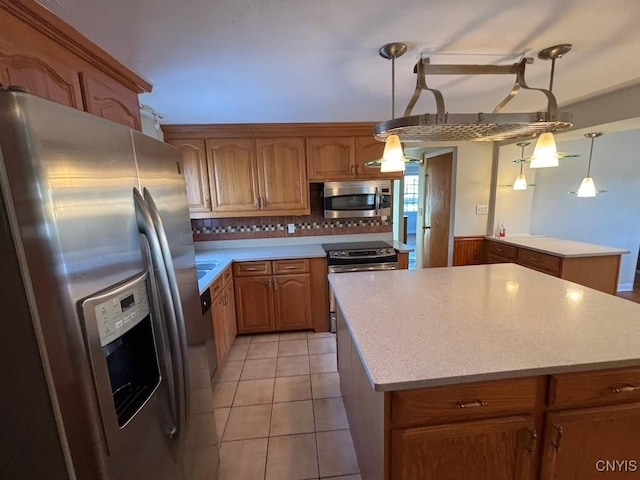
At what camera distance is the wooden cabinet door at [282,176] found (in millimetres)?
3143

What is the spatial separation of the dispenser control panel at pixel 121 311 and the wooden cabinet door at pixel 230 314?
1864 mm

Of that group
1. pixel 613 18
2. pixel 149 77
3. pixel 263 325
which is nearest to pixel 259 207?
pixel 263 325

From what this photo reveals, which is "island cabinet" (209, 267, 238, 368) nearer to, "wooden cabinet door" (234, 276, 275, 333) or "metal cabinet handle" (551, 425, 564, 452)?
"wooden cabinet door" (234, 276, 275, 333)

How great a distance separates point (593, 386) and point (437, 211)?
3.54 meters

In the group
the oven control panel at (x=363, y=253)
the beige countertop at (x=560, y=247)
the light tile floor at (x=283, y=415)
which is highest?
the oven control panel at (x=363, y=253)

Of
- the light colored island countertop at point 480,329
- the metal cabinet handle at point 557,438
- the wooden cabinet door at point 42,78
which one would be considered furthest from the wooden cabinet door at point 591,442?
the wooden cabinet door at point 42,78

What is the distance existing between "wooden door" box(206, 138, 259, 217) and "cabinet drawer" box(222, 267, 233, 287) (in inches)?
26.2

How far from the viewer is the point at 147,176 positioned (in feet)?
3.19

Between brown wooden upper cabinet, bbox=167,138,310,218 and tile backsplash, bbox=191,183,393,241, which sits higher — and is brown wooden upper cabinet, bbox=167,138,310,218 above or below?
above

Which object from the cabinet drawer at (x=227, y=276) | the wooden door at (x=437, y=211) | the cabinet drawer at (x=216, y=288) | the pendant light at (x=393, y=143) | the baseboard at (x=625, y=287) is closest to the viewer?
the pendant light at (x=393, y=143)

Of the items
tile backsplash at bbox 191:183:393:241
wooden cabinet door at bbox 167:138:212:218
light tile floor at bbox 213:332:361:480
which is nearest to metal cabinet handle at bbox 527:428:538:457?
light tile floor at bbox 213:332:361:480

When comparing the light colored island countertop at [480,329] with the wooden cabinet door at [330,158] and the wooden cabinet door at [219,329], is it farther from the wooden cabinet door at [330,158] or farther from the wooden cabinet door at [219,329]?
the wooden cabinet door at [330,158]

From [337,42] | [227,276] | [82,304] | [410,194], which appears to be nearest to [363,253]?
[227,276]

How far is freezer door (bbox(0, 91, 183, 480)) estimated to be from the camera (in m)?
0.58
